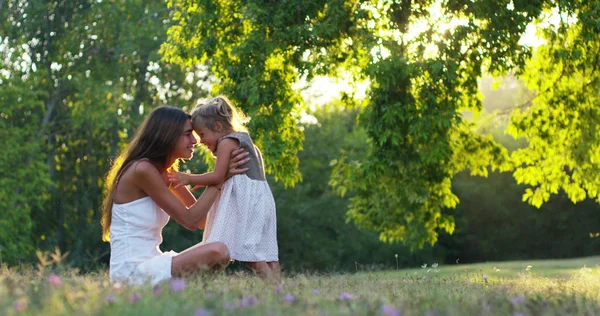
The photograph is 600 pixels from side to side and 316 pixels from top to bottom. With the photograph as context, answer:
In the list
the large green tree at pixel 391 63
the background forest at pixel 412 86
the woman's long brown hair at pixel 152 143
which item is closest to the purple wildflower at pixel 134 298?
the woman's long brown hair at pixel 152 143

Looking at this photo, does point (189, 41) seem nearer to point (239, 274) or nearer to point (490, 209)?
point (239, 274)

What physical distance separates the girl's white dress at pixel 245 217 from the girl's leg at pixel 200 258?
0.58 metres

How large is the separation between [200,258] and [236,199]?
0.92 meters

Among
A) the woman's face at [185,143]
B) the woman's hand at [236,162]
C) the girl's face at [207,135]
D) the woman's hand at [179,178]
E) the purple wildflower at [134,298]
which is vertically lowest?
the purple wildflower at [134,298]

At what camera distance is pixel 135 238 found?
245 inches

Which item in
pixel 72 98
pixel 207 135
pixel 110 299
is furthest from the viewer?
pixel 72 98

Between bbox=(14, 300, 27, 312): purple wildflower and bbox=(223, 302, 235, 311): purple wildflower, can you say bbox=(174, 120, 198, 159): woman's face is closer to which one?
bbox=(223, 302, 235, 311): purple wildflower

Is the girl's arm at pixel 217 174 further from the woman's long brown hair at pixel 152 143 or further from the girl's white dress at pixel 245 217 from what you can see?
the woman's long brown hair at pixel 152 143

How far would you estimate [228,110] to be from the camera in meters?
7.36

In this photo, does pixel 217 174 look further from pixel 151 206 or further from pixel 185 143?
pixel 151 206

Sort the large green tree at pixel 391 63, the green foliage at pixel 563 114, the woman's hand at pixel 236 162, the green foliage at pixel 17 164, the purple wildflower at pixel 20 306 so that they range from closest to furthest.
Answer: the purple wildflower at pixel 20 306 → the woman's hand at pixel 236 162 → the large green tree at pixel 391 63 → the green foliage at pixel 563 114 → the green foliage at pixel 17 164

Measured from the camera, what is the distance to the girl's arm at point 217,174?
6602 millimetres

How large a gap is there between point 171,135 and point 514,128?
454 inches

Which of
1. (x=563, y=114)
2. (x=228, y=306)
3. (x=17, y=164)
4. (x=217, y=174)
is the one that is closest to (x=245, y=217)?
(x=217, y=174)
